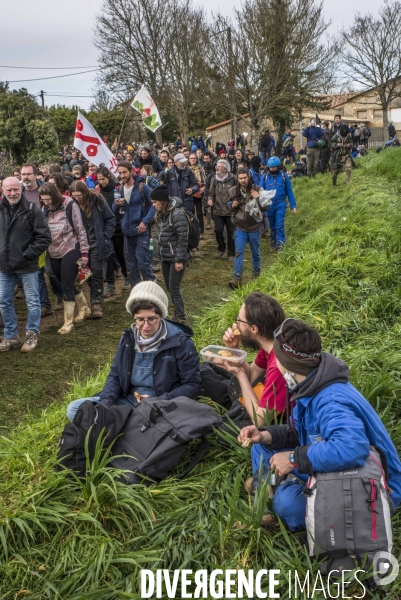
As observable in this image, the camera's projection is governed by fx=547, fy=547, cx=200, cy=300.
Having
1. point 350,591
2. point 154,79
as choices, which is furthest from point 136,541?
point 154,79

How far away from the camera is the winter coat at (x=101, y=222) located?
7168 millimetres

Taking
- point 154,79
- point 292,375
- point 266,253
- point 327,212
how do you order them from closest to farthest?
1. point 292,375
2. point 266,253
3. point 327,212
4. point 154,79

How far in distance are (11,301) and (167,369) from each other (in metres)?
3.17

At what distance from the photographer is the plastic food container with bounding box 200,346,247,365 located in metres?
3.23

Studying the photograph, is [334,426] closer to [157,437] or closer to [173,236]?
[157,437]

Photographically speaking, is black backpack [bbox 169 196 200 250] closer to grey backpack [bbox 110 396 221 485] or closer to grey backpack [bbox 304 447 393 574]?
grey backpack [bbox 110 396 221 485]

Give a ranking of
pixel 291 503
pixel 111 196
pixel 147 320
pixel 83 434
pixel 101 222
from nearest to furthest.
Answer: pixel 291 503 → pixel 83 434 → pixel 147 320 → pixel 101 222 → pixel 111 196

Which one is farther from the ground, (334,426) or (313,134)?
(313,134)

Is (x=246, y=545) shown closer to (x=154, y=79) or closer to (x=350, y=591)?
(x=350, y=591)

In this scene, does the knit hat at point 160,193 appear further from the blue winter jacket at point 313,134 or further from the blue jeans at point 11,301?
the blue winter jacket at point 313,134

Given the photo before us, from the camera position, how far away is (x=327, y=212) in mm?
11617

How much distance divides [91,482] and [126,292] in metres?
5.62

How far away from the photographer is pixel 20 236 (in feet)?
19.6

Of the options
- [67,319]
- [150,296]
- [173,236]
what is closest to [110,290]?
[67,319]
